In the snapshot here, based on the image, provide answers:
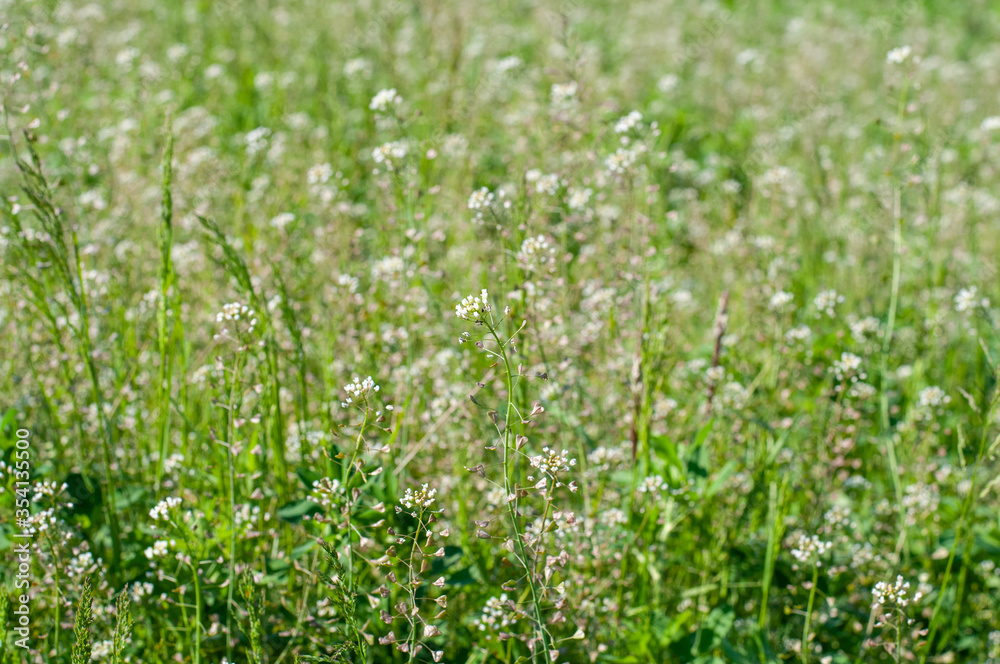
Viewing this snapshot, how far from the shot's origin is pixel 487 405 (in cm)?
328

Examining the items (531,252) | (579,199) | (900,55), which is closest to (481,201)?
(531,252)

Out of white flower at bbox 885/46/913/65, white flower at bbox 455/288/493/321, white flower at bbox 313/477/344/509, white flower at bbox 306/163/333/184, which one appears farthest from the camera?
white flower at bbox 306/163/333/184

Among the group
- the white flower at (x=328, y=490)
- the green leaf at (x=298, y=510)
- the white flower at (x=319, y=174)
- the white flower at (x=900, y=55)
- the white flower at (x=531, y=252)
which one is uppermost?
the white flower at (x=319, y=174)

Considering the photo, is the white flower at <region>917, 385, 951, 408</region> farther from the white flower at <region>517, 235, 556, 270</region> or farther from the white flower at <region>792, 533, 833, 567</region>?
the white flower at <region>517, 235, 556, 270</region>

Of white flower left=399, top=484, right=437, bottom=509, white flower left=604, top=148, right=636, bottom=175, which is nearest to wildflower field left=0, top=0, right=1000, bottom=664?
white flower left=399, top=484, right=437, bottom=509

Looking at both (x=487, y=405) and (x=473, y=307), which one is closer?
(x=473, y=307)

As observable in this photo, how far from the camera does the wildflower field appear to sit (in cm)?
219

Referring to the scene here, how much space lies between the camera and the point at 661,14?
9469 mm

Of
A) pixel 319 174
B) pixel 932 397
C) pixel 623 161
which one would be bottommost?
pixel 932 397

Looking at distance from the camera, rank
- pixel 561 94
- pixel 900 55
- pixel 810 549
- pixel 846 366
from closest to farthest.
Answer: pixel 810 549 < pixel 846 366 < pixel 900 55 < pixel 561 94

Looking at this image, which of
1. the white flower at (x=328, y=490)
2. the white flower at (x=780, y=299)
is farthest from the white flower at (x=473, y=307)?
the white flower at (x=780, y=299)

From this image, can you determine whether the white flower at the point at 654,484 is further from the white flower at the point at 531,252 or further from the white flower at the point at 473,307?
the white flower at the point at 473,307

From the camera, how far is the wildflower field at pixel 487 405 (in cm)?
219

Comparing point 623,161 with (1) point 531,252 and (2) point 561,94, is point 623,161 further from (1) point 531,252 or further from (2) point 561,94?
(2) point 561,94
